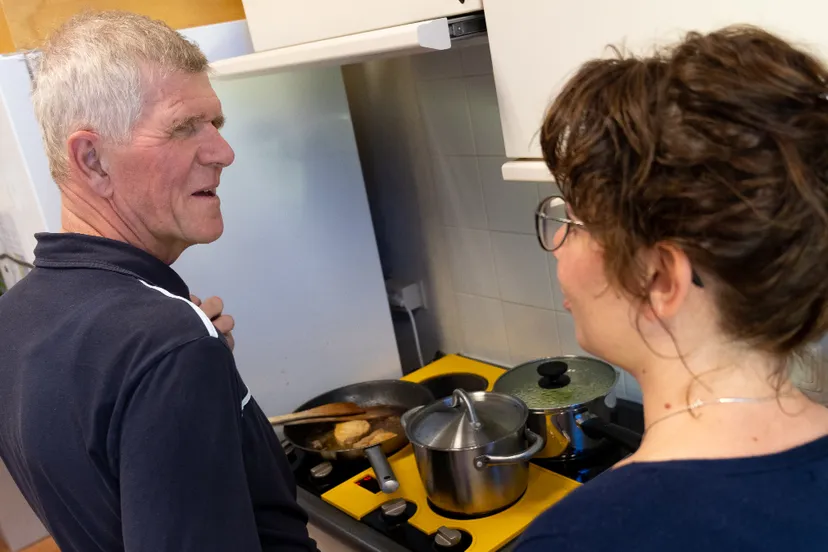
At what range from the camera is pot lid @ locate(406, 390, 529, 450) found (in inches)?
49.6

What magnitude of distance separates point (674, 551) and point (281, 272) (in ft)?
4.08

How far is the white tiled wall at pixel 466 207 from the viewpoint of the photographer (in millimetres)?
1688

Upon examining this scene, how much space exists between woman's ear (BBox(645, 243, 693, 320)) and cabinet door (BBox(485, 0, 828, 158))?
12.8 inches

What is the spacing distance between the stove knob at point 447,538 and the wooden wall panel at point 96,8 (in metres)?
1.10

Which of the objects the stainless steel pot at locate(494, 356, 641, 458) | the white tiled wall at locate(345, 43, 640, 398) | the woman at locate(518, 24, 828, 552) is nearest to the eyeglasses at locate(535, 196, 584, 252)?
the woman at locate(518, 24, 828, 552)

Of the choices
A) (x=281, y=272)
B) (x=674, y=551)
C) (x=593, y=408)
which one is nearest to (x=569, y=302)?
(x=674, y=551)

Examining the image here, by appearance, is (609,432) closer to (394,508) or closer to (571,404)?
(571,404)

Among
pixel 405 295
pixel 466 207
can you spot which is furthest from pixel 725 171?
pixel 405 295

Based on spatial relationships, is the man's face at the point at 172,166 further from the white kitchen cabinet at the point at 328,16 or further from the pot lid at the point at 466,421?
the pot lid at the point at 466,421

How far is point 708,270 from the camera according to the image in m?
0.63

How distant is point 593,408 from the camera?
4.42 feet

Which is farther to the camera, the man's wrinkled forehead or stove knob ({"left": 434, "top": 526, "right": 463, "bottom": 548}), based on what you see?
stove knob ({"left": 434, "top": 526, "right": 463, "bottom": 548})

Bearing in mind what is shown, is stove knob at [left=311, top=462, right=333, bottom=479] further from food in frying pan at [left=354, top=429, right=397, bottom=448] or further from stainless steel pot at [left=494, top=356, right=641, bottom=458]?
stainless steel pot at [left=494, top=356, right=641, bottom=458]

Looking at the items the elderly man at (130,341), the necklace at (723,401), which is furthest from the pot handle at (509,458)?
the necklace at (723,401)
